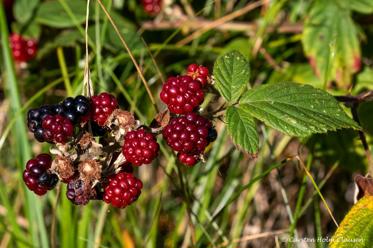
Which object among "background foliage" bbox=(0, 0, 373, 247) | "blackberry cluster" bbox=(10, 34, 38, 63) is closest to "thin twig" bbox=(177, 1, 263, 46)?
"background foliage" bbox=(0, 0, 373, 247)

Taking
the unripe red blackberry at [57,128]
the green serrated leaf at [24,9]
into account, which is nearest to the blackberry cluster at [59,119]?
the unripe red blackberry at [57,128]

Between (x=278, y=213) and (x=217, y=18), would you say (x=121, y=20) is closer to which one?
(x=217, y=18)

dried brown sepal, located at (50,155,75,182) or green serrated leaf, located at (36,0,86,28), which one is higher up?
green serrated leaf, located at (36,0,86,28)

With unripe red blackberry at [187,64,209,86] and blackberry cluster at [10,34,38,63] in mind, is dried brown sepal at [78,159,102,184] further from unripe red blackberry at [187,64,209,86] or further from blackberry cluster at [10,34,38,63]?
blackberry cluster at [10,34,38,63]

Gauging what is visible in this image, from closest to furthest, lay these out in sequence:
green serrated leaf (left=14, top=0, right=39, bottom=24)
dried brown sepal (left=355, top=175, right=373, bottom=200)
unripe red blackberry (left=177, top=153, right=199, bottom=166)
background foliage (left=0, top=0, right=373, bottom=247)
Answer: unripe red blackberry (left=177, top=153, right=199, bottom=166) → dried brown sepal (left=355, top=175, right=373, bottom=200) → background foliage (left=0, top=0, right=373, bottom=247) → green serrated leaf (left=14, top=0, right=39, bottom=24)

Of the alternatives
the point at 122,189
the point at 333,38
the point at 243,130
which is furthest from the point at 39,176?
the point at 333,38

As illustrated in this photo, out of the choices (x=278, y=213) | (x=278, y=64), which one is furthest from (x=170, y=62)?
(x=278, y=213)
